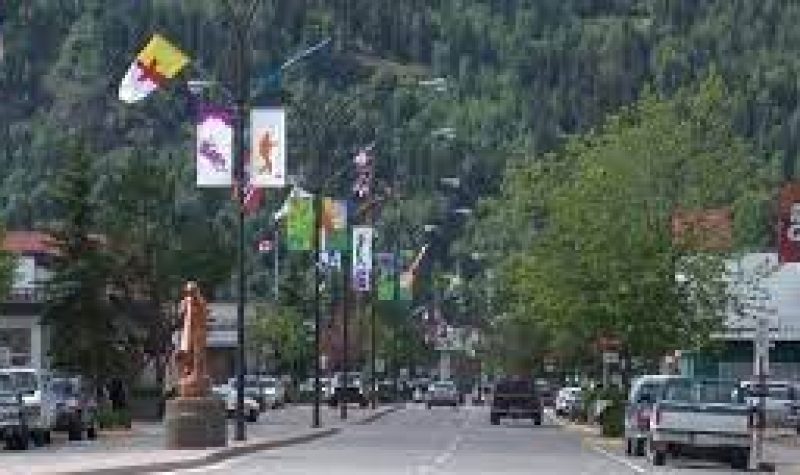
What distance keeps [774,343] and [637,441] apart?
47.3 meters

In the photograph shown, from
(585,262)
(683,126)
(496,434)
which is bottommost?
(496,434)

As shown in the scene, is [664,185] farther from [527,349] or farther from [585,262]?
[527,349]

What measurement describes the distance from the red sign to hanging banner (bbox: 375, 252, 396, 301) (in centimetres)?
4674

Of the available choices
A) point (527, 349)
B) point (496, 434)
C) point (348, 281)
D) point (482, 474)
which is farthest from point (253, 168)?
point (527, 349)

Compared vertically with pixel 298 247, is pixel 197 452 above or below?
below

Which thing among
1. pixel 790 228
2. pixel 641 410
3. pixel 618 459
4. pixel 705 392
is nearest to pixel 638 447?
pixel 641 410

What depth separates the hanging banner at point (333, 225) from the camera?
66.6 meters

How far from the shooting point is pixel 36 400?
4784 centimetres

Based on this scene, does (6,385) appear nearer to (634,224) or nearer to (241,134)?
(241,134)

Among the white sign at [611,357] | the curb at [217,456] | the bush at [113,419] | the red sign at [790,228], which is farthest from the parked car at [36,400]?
the white sign at [611,357]

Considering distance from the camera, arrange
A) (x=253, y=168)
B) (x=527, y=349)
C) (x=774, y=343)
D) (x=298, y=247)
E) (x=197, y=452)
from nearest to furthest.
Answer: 1. (x=197, y=452)
2. (x=253, y=168)
3. (x=298, y=247)
4. (x=774, y=343)
5. (x=527, y=349)

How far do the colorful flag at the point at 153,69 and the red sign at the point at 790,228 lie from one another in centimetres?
1330

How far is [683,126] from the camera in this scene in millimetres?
73062

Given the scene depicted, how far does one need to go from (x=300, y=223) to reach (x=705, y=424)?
75.7ft
